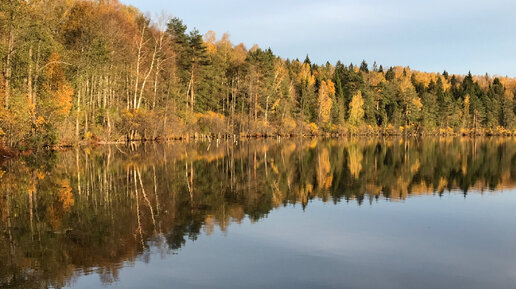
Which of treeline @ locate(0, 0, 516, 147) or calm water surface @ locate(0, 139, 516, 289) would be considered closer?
calm water surface @ locate(0, 139, 516, 289)

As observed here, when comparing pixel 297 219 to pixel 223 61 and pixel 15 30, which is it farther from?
pixel 223 61

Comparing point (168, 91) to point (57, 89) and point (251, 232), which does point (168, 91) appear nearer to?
point (57, 89)

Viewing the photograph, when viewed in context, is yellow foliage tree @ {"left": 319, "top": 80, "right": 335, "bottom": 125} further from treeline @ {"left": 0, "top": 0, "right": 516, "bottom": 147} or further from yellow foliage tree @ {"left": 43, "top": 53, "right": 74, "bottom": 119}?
yellow foliage tree @ {"left": 43, "top": 53, "right": 74, "bottom": 119}

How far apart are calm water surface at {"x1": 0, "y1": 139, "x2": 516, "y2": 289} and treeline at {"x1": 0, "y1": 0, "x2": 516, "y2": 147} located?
1350 cm

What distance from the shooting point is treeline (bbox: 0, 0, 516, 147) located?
30.6 meters

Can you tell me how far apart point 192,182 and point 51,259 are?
10.4m

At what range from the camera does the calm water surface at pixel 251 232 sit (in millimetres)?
7594

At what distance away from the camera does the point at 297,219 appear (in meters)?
12.2

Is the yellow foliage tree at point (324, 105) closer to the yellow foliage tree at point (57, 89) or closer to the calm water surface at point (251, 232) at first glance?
the yellow foliage tree at point (57, 89)

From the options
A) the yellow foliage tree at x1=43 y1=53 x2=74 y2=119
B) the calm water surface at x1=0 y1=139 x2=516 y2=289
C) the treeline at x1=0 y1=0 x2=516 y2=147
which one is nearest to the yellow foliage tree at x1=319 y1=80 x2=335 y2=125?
the treeline at x1=0 y1=0 x2=516 y2=147

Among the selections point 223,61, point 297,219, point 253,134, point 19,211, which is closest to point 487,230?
point 297,219

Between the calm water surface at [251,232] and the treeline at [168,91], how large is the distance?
13498 mm

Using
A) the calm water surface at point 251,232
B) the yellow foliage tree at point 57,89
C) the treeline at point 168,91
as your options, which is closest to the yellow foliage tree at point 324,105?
the treeline at point 168,91

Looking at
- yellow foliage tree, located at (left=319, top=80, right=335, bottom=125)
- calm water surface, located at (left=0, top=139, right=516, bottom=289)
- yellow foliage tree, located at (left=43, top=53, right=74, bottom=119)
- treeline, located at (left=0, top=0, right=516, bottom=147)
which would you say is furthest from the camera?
yellow foliage tree, located at (left=319, top=80, right=335, bottom=125)
